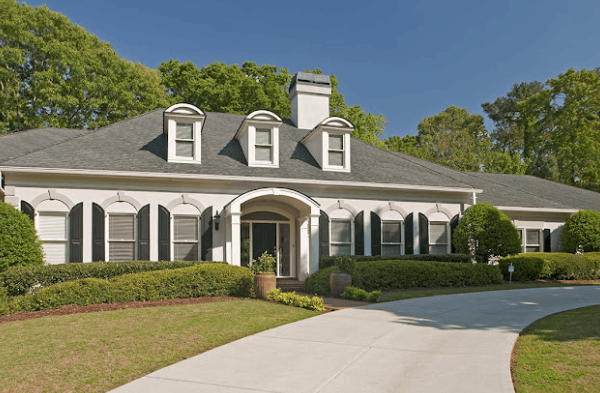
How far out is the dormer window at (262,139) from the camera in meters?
17.1

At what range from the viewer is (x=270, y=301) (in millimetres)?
12188

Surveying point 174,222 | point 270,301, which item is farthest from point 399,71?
point 270,301

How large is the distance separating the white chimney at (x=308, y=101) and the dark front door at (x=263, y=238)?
537 cm

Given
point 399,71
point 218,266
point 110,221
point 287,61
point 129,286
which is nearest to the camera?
point 129,286

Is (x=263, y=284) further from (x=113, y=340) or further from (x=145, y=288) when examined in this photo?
(x=113, y=340)

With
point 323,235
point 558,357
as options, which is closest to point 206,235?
point 323,235

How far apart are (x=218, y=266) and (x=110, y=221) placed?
4199mm

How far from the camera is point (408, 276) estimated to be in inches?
595

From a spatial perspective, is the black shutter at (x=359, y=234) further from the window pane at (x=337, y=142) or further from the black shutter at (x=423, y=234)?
the window pane at (x=337, y=142)

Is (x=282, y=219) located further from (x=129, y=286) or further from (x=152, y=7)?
(x=152, y=7)

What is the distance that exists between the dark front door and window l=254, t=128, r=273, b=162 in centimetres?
241

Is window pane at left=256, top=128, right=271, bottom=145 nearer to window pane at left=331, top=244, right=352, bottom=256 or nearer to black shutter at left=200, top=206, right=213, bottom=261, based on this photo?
black shutter at left=200, top=206, right=213, bottom=261

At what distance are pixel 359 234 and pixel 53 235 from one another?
9.70 m

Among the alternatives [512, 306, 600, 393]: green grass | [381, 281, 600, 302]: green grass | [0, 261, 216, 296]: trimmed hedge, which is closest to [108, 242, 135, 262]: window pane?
[0, 261, 216, 296]: trimmed hedge
